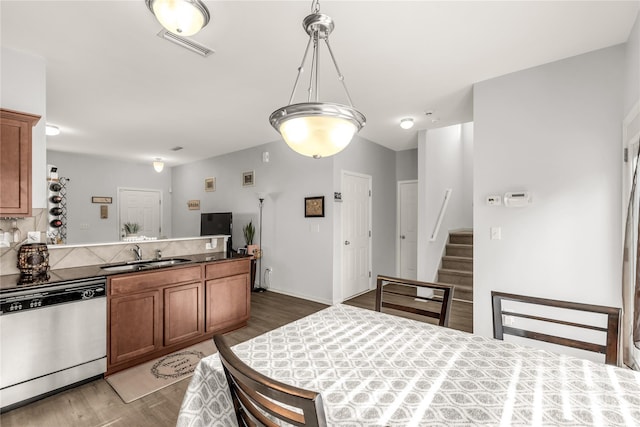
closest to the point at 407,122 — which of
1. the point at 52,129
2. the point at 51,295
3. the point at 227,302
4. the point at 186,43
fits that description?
the point at 186,43

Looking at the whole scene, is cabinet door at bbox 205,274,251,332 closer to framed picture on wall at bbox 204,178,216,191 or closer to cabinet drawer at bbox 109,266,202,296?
cabinet drawer at bbox 109,266,202,296

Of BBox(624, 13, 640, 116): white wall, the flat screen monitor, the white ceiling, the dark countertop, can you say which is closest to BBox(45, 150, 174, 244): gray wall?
the flat screen monitor

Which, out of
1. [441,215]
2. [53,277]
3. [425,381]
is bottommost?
[425,381]

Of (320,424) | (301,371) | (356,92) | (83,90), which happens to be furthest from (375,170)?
(320,424)

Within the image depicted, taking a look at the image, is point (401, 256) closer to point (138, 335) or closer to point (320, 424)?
point (138, 335)

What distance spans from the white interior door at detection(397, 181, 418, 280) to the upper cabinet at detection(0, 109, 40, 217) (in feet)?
17.2

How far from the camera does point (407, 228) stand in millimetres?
5883

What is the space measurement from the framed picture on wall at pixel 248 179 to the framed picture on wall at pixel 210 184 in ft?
3.52

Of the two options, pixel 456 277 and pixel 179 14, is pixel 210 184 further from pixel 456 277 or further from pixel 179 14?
pixel 179 14

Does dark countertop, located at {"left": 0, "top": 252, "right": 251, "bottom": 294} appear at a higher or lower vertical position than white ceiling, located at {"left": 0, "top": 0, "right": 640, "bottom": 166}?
lower

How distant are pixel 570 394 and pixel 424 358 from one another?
47 cm

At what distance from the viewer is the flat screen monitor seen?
18.6 feet

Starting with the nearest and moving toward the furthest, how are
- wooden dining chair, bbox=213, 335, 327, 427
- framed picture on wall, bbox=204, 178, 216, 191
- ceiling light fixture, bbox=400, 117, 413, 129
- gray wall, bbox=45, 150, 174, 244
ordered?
wooden dining chair, bbox=213, 335, 327, 427 < ceiling light fixture, bbox=400, 117, 413, 129 < gray wall, bbox=45, 150, 174, 244 < framed picture on wall, bbox=204, 178, 216, 191

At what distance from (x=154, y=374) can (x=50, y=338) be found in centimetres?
79
